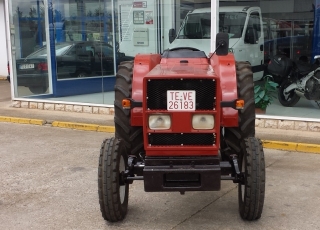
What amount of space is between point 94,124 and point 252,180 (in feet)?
17.4

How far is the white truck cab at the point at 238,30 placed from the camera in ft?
29.4

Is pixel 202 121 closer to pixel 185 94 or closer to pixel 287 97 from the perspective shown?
pixel 185 94

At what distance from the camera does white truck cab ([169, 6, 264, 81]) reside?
29.4ft

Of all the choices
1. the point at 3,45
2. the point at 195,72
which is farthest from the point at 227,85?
the point at 3,45

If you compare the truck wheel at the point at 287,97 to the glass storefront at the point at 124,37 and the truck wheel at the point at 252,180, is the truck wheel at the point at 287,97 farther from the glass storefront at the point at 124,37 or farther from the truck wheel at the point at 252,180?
the truck wheel at the point at 252,180

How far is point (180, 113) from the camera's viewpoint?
13.2ft

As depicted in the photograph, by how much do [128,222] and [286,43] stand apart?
5780mm

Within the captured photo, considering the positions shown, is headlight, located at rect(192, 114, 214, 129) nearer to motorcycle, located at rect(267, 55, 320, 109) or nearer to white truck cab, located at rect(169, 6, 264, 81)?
motorcycle, located at rect(267, 55, 320, 109)

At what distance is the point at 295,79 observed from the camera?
8875 mm

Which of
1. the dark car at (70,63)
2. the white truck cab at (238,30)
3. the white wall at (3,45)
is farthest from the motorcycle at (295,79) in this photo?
the white wall at (3,45)

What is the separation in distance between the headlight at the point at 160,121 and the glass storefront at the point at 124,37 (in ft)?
14.9

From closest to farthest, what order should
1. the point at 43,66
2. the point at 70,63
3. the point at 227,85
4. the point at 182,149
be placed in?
the point at 182,149 → the point at 227,85 → the point at 70,63 → the point at 43,66

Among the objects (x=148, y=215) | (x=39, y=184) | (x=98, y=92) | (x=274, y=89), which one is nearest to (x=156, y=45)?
(x=98, y=92)

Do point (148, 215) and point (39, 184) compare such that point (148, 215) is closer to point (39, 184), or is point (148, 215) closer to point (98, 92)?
point (39, 184)
